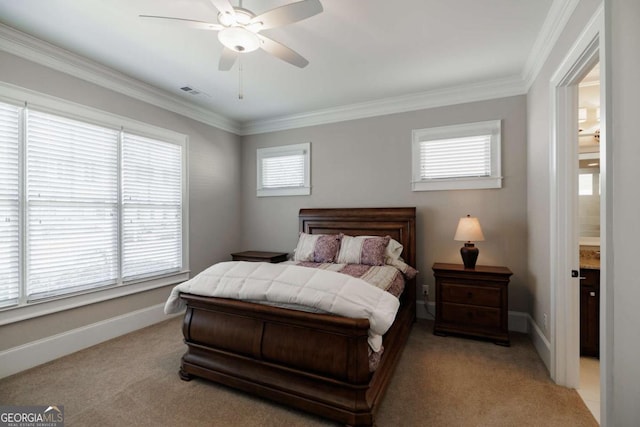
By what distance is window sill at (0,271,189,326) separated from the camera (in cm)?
248

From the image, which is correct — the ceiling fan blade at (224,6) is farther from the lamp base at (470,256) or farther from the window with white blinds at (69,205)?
the lamp base at (470,256)

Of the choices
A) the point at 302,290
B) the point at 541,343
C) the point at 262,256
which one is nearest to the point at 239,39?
the point at 302,290

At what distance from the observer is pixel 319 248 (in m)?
3.69

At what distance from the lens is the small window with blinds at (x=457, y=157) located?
3.45 meters

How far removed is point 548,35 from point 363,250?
255 centimetres

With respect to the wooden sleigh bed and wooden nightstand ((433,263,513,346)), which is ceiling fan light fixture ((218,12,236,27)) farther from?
wooden nightstand ((433,263,513,346))

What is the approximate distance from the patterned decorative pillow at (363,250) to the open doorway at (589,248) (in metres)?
1.75

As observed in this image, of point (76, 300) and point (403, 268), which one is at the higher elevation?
point (403, 268)

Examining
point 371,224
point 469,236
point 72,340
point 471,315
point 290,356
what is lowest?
point 72,340

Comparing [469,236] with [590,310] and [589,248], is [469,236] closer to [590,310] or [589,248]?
[590,310]

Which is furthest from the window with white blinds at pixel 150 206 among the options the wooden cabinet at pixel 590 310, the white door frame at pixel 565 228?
the wooden cabinet at pixel 590 310

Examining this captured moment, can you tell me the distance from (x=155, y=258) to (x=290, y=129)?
8.68 feet

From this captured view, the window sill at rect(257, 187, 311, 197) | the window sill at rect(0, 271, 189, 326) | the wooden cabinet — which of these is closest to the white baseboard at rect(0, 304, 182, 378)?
the window sill at rect(0, 271, 189, 326)

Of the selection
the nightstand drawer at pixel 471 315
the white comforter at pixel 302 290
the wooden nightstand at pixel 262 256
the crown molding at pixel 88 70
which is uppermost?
the crown molding at pixel 88 70
